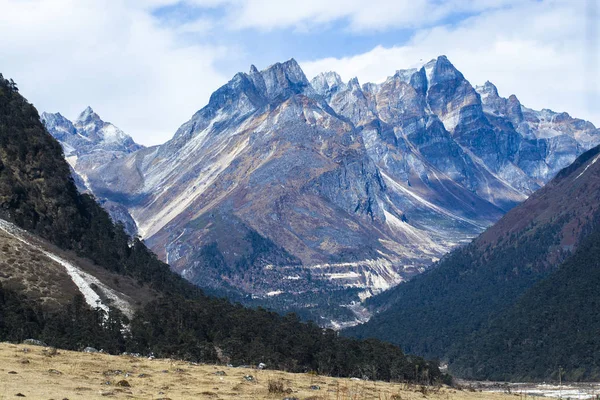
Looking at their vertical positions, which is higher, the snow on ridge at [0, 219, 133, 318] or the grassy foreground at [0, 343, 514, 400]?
the snow on ridge at [0, 219, 133, 318]

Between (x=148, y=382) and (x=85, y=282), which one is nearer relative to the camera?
(x=148, y=382)

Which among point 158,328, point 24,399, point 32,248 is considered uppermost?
point 32,248

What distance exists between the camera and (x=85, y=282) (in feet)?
621

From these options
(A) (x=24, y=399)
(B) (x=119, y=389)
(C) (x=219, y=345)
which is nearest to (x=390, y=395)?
(B) (x=119, y=389)

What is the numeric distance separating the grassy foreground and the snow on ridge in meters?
91.3

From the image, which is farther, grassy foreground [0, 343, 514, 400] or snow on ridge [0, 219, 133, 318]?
snow on ridge [0, 219, 133, 318]

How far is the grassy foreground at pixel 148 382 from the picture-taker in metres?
70.5

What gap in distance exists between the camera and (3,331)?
140 meters

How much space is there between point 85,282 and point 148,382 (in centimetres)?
11628

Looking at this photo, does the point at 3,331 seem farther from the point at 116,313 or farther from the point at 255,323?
the point at 255,323

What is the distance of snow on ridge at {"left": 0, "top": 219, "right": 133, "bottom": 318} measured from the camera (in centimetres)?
18388

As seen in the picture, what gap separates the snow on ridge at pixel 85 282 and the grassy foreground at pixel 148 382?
300 ft

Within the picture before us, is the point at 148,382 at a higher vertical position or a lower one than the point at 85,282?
lower

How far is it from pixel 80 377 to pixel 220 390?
44.2 ft
